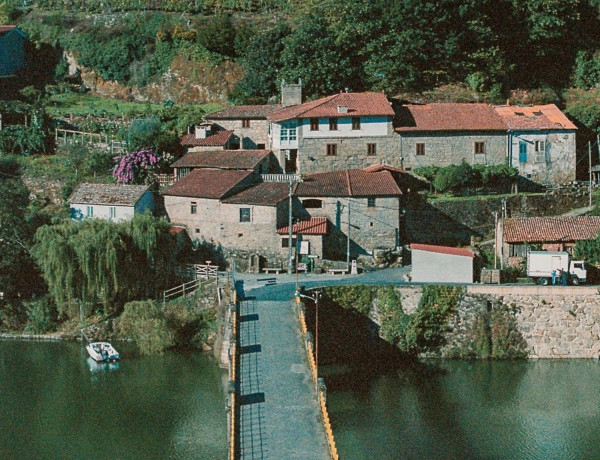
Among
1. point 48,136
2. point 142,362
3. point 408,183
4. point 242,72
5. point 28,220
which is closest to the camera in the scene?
point 142,362

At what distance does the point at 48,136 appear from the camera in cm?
7706

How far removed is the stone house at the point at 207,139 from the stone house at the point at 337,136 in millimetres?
4106

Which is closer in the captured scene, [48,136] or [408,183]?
[408,183]

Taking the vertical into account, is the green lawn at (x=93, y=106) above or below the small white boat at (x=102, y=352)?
above

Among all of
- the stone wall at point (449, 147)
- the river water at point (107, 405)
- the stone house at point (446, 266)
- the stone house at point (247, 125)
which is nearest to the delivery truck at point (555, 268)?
the stone house at point (446, 266)

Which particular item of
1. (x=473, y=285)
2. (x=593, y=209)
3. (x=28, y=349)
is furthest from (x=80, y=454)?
(x=593, y=209)

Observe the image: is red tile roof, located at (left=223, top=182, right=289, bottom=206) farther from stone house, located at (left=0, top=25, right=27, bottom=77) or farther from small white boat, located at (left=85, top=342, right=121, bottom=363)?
stone house, located at (left=0, top=25, right=27, bottom=77)

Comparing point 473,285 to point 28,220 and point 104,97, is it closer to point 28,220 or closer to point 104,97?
point 28,220

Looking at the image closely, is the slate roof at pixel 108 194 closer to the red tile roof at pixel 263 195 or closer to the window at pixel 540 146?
the red tile roof at pixel 263 195

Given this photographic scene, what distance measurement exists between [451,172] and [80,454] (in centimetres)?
3074

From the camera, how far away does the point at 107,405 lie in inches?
1939

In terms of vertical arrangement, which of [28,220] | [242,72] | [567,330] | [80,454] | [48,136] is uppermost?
[242,72]

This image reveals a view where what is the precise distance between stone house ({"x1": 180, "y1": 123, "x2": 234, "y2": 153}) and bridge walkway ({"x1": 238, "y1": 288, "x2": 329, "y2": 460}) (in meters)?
18.3

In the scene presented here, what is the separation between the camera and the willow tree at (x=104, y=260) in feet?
192
